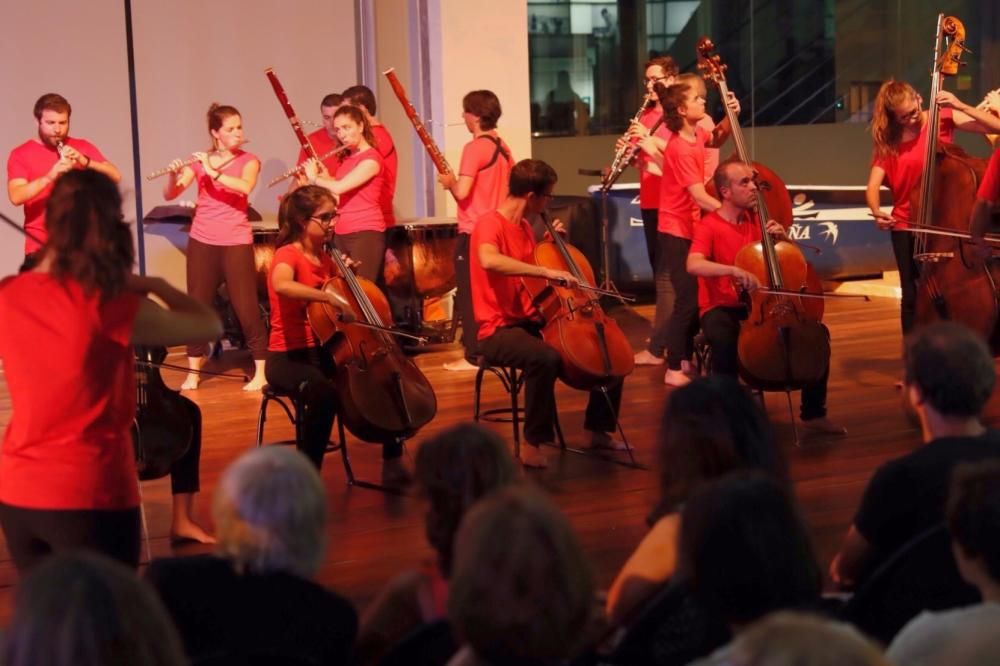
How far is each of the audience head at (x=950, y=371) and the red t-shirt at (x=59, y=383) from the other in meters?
1.48

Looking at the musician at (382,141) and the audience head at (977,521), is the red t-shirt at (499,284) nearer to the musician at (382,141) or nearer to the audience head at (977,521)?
the musician at (382,141)

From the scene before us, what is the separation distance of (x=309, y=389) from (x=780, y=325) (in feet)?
5.33

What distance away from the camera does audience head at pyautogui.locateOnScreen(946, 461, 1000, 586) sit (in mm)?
1911

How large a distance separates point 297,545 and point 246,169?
4.48 m

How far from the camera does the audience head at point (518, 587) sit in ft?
5.35

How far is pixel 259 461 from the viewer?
2.18 m

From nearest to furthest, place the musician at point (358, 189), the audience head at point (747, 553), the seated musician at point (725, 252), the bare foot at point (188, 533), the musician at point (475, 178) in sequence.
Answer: the audience head at point (747, 553)
the bare foot at point (188, 533)
the seated musician at point (725, 252)
the musician at point (475, 178)
the musician at point (358, 189)

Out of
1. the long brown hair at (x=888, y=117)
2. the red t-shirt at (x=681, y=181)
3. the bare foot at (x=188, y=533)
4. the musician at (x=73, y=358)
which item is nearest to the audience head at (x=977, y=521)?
the musician at (x=73, y=358)

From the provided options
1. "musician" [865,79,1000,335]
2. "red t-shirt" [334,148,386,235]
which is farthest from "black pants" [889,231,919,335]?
"red t-shirt" [334,148,386,235]

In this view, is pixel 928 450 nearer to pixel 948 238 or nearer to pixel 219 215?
pixel 948 238

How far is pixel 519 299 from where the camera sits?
490cm

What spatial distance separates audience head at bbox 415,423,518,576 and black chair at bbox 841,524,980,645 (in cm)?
61

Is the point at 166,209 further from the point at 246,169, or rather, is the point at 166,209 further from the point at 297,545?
the point at 297,545

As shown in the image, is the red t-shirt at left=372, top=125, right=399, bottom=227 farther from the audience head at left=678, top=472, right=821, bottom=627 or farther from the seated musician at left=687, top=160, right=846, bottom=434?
the audience head at left=678, top=472, right=821, bottom=627
